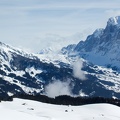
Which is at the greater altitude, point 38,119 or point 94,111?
point 94,111

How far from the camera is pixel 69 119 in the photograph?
150375 mm

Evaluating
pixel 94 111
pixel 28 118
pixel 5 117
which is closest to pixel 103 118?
pixel 94 111

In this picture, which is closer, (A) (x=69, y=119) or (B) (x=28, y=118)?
(B) (x=28, y=118)

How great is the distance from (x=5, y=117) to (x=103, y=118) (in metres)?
49.8

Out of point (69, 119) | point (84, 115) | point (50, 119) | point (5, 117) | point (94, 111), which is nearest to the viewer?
point (5, 117)

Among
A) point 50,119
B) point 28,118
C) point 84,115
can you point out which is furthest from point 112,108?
point 28,118

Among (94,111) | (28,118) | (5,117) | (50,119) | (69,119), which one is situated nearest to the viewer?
(5,117)

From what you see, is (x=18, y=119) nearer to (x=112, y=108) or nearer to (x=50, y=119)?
(x=50, y=119)

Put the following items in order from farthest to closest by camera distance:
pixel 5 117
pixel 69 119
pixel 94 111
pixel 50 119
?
pixel 94 111
pixel 69 119
pixel 50 119
pixel 5 117

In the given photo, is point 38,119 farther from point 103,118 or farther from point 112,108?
point 112,108

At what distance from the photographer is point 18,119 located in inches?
4747

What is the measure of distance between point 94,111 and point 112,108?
10431 mm

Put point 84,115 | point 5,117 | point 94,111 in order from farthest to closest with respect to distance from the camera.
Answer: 1. point 94,111
2. point 84,115
3. point 5,117

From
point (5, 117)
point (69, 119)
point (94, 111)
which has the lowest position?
point (5, 117)
